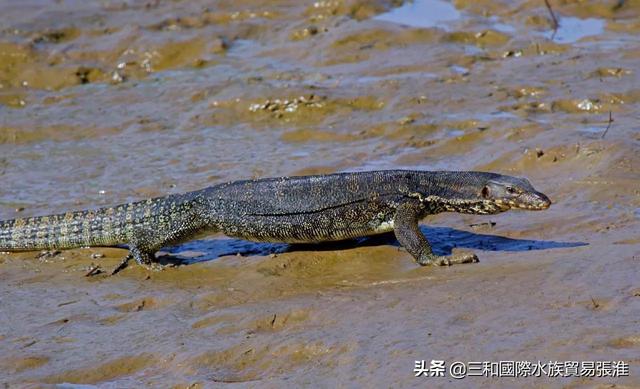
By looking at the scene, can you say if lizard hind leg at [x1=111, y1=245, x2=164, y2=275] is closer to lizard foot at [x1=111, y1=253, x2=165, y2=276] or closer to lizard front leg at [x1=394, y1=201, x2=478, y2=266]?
lizard foot at [x1=111, y1=253, x2=165, y2=276]

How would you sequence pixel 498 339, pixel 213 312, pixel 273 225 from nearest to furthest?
1. pixel 498 339
2. pixel 213 312
3. pixel 273 225

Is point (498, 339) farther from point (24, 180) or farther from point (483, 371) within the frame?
point (24, 180)

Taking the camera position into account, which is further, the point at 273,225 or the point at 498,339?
the point at 273,225

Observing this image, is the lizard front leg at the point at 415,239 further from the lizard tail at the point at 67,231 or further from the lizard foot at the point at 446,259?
the lizard tail at the point at 67,231

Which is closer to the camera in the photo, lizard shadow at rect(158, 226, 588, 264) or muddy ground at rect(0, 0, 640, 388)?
muddy ground at rect(0, 0, 640, 388)

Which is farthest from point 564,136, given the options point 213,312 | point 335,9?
point 335,9

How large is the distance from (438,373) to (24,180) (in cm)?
771

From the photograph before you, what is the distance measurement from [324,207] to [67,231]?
8.78 ft

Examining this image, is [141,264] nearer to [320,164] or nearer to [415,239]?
[415,239]

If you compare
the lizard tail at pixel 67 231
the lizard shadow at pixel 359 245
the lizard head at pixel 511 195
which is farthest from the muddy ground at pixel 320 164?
the lizard head at pixel 511 195

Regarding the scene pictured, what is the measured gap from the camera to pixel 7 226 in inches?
392

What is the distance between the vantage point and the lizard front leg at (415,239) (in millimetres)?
8273

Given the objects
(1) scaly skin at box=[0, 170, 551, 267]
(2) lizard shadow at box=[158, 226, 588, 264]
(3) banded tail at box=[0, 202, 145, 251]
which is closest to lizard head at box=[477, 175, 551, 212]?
(1) scaly skin at box=[0, 170, 551, 267]

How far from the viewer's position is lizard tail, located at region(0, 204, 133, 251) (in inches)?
380
